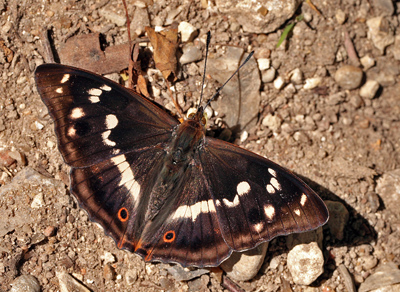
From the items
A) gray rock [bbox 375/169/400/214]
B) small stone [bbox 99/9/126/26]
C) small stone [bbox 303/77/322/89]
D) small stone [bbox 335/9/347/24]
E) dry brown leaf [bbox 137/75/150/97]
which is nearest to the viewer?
dry brown leaf [bbox 137/75/150/97]

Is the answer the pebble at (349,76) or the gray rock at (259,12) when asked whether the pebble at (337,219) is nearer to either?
the pebble at (349,76)

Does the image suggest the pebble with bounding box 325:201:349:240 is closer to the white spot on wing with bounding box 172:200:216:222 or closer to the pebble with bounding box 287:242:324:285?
the pebble with bounding box 287:242:324:285

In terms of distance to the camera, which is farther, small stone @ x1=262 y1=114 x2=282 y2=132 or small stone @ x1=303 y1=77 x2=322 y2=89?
small stone @ x1=303 y1=77 x2=322 y2=89

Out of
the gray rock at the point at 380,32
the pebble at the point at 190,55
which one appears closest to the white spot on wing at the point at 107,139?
the pebble at the point at 190,55

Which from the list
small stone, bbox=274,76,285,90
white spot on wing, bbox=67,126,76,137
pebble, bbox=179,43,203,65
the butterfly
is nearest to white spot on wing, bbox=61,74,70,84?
the butterfly

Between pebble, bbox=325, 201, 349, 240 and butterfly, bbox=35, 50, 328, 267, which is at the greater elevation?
butterfly, bbox=35, 50, 328, 267

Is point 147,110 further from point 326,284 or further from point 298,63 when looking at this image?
point 326,284

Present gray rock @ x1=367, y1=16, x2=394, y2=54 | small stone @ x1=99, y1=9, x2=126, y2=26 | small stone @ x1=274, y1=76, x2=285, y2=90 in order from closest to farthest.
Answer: small stone @ x1=99, y1=9, x2=126, y2=26 < small stone @ x1=274, y1=76, x2=285, y2=90 < gray rock @ x1=367, y1=16, x2=394, y2=54
